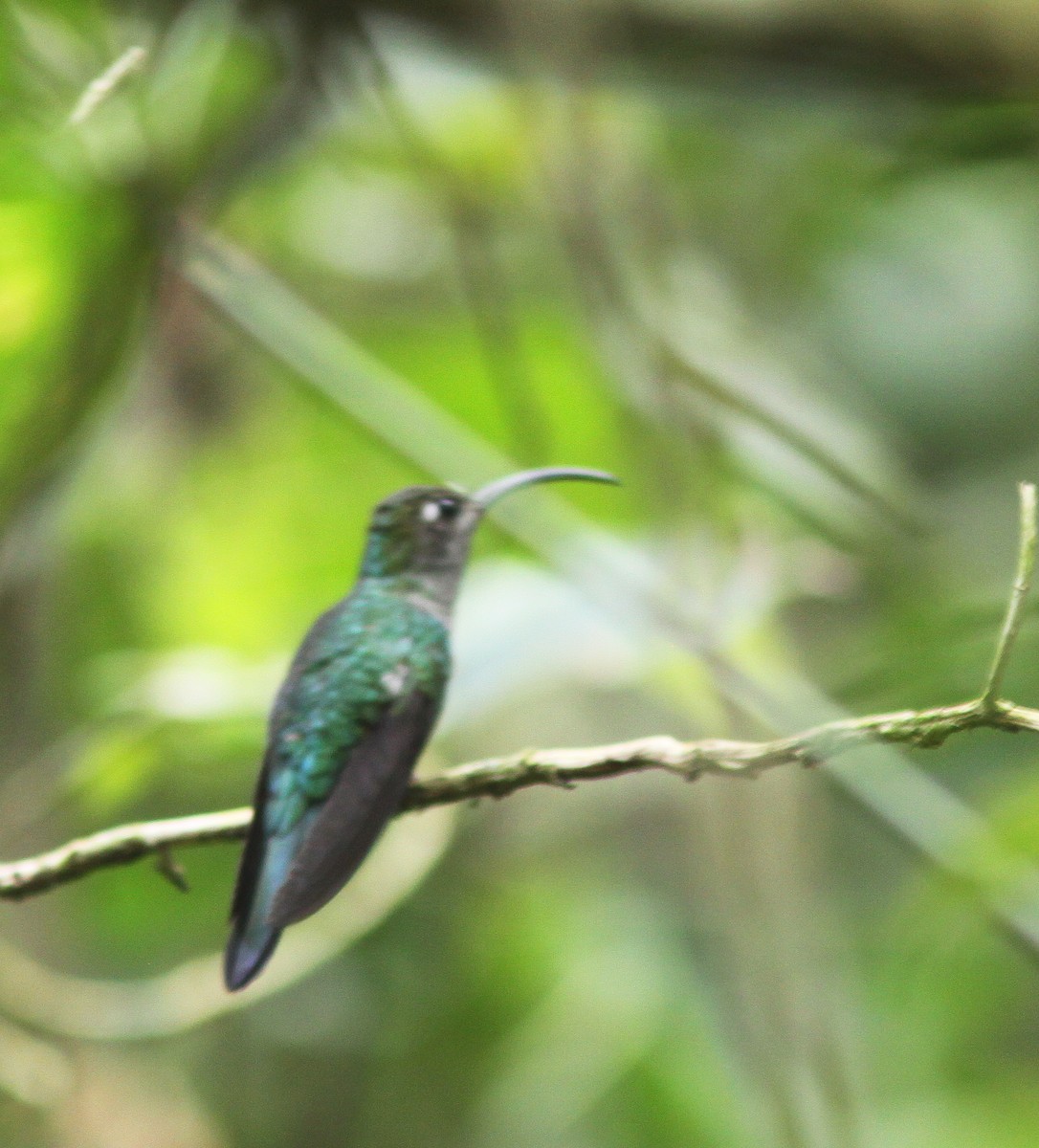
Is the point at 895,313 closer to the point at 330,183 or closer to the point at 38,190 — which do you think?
the point at 330,183

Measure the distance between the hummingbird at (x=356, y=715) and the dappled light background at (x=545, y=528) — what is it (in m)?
0.11

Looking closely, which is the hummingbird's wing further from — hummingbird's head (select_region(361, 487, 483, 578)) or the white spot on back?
hummingbird's head (select_region(361, 487, 483, 578))

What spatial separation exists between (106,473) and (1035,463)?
6.50 ft

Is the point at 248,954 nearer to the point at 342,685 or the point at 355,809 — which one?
the point at 355,809

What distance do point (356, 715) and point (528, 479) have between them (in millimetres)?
414

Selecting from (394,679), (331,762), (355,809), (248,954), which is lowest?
(248,954)

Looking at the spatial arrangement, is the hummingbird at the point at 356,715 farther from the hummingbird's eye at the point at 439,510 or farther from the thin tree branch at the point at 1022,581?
the thin tree branch at the point at 1022,581

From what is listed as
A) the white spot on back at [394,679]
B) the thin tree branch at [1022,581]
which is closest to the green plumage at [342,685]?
the white spot on back at [394,679]

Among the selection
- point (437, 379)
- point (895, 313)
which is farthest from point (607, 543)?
point (895, 313)

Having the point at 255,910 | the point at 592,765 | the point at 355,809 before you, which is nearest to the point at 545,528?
the point at 355,809

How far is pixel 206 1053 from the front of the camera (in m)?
3.57

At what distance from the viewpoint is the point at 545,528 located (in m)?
2.16

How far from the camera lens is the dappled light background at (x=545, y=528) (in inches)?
64.9

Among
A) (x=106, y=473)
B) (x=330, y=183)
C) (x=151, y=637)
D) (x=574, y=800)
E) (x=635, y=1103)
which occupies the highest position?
(x=330, y=183)
